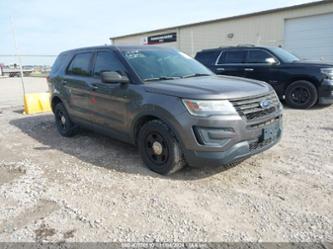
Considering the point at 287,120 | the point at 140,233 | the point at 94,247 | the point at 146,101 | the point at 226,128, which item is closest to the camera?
the point at 94,247

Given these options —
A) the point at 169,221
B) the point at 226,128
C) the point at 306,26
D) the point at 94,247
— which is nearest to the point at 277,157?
the point at 226,128

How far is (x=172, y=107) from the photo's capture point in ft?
12.1

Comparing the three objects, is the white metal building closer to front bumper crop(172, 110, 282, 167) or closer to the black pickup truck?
the black pickup truck

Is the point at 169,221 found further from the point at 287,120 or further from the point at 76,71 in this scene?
the point at 287,120

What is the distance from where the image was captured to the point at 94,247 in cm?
266

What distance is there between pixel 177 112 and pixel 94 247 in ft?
5.77

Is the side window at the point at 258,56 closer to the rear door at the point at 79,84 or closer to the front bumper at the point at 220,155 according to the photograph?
the rear door at the point at 79,84

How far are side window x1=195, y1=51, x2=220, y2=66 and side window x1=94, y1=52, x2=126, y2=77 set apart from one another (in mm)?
5627

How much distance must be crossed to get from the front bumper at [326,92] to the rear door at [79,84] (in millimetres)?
6144

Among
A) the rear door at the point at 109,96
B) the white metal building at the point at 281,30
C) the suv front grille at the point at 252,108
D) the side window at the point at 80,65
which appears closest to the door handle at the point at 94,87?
the rear door at the point at 109,96

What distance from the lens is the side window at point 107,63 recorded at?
4.60m

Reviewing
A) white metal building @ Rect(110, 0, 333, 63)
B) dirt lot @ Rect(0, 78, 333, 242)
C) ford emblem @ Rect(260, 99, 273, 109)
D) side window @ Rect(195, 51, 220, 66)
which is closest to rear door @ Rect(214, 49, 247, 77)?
side window @ Rect(195, 51, 220, 66)

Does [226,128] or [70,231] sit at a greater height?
[226,128]

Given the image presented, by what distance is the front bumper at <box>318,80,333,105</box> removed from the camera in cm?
796
